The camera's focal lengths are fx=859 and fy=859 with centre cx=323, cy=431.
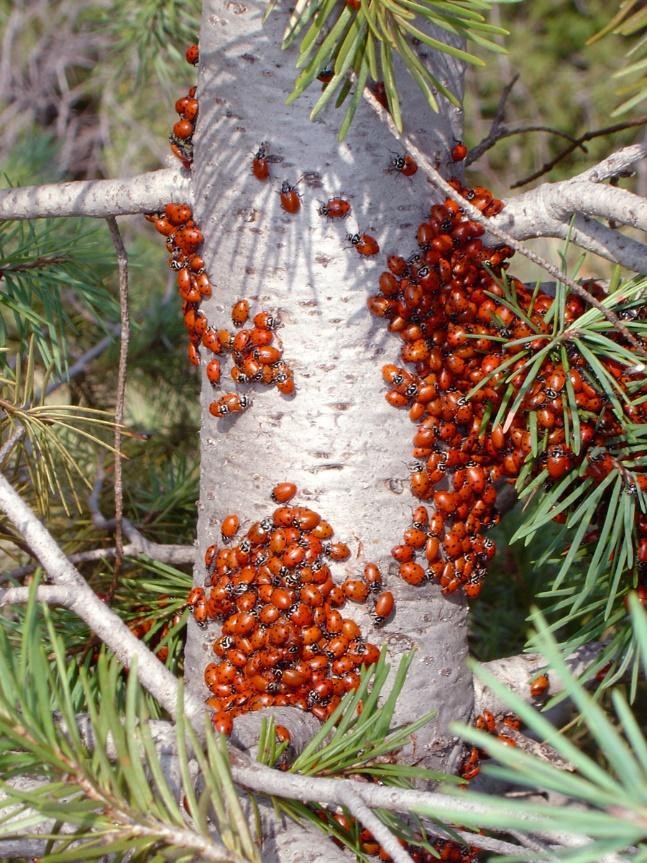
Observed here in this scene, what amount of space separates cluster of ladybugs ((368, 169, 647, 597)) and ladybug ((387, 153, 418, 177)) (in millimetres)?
58

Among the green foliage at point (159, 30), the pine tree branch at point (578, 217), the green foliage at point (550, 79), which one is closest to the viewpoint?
the pine tree branch at point (578, 217)

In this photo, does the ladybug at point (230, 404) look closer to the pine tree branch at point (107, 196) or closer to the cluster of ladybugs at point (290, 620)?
the cluster of ladybugs at point (290, 620)

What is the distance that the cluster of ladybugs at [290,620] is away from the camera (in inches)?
36.8

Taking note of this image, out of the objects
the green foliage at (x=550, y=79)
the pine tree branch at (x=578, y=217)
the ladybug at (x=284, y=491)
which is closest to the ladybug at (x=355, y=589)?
the ladybug at (x=284, y=491)

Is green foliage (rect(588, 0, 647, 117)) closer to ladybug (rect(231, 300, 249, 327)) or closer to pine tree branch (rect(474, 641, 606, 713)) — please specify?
ladybug (rect(231, 300, 249, 327))

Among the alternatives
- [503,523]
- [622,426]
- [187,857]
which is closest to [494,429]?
[622,426]

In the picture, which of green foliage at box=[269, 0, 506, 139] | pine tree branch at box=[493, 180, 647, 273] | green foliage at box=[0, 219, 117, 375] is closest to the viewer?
green foliage at box=[269, 0, 506, 139]

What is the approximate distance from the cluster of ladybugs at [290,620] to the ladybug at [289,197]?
0.30 meters

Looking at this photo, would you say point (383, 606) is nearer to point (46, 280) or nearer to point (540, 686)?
point (540, 686)

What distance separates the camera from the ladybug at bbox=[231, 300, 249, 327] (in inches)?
37.0

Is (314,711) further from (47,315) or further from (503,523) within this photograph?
(503,523)

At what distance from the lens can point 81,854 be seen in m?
0.54

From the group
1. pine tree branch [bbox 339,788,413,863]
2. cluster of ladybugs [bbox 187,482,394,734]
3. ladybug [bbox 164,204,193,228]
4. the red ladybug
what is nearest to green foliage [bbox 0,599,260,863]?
pine tree branch [bbox 339,788,413,863]

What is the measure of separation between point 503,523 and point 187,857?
1.22 metres
